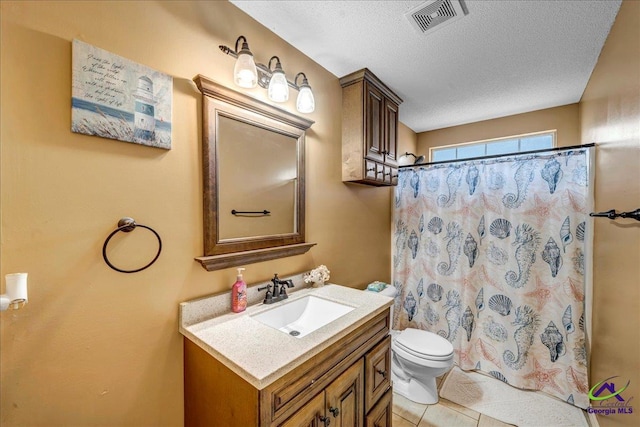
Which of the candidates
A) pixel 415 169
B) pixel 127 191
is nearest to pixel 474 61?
pixel 415 169

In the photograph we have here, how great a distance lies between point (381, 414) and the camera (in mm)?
1341

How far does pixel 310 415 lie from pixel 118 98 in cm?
133

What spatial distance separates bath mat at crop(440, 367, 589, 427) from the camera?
172 cm

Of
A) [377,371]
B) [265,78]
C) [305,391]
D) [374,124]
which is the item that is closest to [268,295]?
[305,391]

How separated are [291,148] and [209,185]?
1.90ft

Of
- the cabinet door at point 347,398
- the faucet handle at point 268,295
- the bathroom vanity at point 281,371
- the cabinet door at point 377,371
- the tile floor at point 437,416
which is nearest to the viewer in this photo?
the bathroom vanity at point 281,371

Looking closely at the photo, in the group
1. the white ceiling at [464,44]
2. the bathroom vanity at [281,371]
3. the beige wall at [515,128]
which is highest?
the white ceiling at [464,44]

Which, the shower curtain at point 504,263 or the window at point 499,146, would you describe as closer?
the shower curtain at point 504,263

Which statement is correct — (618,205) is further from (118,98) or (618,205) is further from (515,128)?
(118,98)

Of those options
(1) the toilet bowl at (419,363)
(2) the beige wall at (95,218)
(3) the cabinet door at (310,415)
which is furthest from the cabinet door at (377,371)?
(2) the beige wall at (95,218)

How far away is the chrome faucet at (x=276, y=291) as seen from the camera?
1356 mm

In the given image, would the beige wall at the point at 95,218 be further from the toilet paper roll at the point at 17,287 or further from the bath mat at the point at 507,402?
the bath mat at the point at 507,402

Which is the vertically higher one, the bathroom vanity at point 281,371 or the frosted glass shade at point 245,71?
the frosted glass shade at point 245,71

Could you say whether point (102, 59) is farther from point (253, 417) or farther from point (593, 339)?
point (593, 339)
